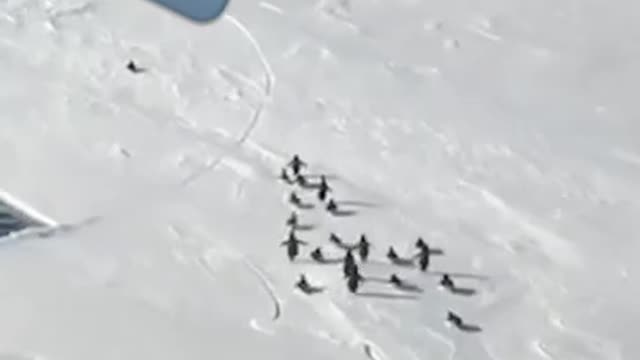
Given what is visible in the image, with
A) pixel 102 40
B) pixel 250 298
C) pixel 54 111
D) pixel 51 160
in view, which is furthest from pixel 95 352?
pixel 102 40

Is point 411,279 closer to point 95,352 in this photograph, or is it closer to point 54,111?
point 95,352

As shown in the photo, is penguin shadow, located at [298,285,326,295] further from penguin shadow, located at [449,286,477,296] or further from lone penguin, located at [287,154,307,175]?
lone penguin, located at [287,154,307,175]

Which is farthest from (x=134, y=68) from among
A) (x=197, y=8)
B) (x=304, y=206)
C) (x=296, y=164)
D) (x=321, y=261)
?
(x=321, y=261)

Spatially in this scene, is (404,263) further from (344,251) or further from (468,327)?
(468,327)

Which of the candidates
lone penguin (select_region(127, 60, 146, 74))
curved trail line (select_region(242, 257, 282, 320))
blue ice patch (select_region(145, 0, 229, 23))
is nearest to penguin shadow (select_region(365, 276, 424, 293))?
curved trail line (select_region(242, 257, 282, 320))

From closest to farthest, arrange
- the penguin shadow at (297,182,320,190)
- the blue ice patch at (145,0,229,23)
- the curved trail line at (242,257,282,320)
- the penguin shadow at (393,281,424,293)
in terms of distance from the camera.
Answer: the curved trail line at (242,257,282,320) → the penguin shadow at (393,281,424,293) → the penguin shadow at (297,182,320,190) → the blue ice patch at (145,0,229,23)

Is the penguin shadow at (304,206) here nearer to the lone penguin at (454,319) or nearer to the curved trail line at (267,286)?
the curved trail line at (267,286)

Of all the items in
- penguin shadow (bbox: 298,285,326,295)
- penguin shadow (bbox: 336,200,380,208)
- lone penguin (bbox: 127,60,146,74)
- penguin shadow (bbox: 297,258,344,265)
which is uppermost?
penguin shadow (bbox: 336,200,380,208)

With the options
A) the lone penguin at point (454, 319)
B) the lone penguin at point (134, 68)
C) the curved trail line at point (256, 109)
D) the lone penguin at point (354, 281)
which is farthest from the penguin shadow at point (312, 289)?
the lone penguin at point (134, 68)
